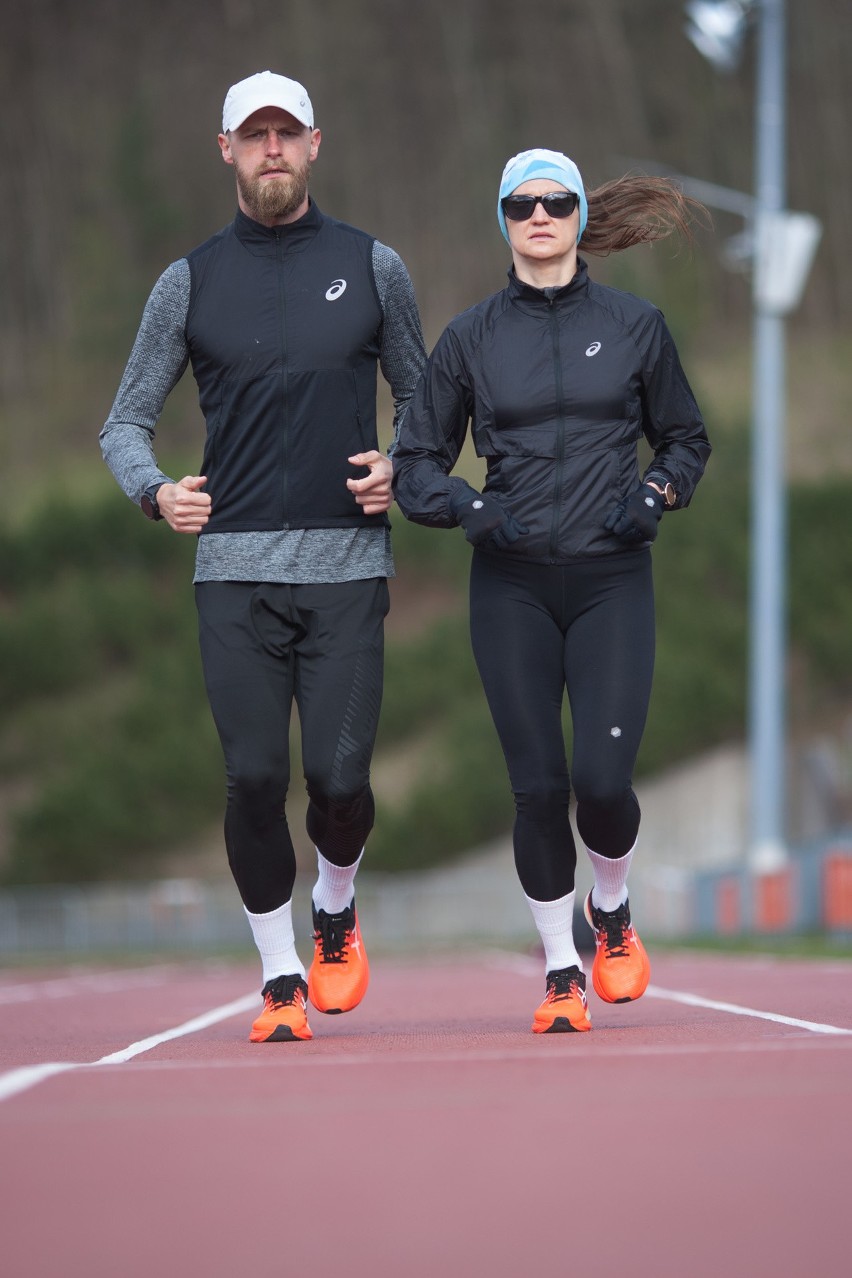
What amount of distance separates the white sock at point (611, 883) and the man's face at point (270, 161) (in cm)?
225

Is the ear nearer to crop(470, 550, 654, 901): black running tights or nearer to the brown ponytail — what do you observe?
the brown ponytail

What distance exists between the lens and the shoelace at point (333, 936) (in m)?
6.69

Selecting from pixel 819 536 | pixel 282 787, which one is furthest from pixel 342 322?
pixel 819 536

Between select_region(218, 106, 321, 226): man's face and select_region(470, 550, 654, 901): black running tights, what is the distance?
1317 mm

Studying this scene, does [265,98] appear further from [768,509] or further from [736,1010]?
[768,509]

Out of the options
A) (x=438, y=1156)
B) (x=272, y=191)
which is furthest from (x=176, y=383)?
(x=438, y=1156)

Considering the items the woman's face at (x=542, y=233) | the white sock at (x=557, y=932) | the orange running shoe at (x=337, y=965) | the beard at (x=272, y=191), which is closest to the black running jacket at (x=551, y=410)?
the woman's face at (x=542, y=233)

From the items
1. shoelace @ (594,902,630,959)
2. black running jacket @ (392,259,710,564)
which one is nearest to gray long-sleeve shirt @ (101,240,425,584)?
black running jacket @ (392,259,710,564)

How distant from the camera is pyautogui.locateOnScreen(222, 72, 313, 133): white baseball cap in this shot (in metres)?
6.52

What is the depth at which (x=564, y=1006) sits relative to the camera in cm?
618

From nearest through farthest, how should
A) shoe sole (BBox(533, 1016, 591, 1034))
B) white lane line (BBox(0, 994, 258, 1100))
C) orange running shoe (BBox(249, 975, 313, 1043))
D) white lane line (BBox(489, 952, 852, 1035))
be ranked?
white lane line (BBox(0, 994, 258, 1100)) → white lane line (BBox(489, 952, 852, 1035)) → shoe sole (BBox(533, 1016, 591, 1034)) → orange running shoe (BBox(249, 975, 313, 1043))

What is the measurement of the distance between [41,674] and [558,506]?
4747 centimetres

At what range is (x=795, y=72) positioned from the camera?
7138cm

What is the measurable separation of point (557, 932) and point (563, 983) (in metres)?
0.19
